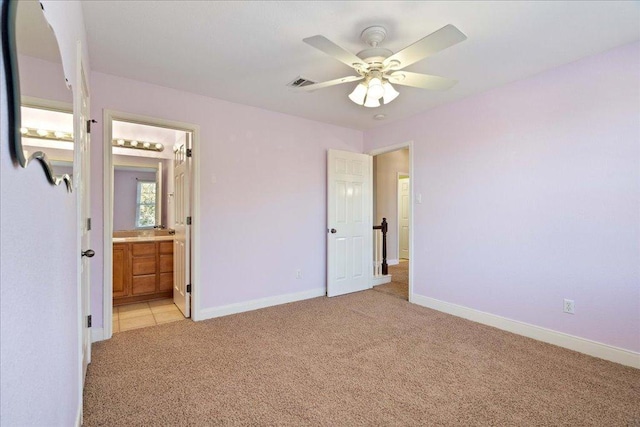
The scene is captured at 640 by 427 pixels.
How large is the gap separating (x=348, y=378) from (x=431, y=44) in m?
2.19

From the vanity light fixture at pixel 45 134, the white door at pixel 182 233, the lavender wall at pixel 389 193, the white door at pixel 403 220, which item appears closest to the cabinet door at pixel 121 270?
the white door at pixel 182 233

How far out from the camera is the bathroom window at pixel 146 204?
4.72m

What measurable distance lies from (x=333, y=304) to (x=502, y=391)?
2.14m

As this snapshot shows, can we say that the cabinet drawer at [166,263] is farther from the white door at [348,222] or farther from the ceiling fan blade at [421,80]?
the ceiling fan blade at [421,80]

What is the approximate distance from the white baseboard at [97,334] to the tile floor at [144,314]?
0.26 metres

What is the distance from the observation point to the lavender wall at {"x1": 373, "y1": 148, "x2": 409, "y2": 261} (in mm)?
6664

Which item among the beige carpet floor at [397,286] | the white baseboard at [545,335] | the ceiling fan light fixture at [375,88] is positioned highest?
the ceiling fan light fixture at [375,88]

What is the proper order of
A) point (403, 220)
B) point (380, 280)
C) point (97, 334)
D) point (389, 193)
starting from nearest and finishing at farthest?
point (97, 334) → point (380, 280) → point (389, 193) → point (403, 220)

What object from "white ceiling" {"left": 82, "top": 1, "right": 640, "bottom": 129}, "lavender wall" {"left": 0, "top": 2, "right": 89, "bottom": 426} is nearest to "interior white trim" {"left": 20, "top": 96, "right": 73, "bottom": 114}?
"lavender wall" {"left": 0, "top": 2, "right": 89, "bottom": 426}

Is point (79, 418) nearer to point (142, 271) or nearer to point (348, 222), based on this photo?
point (142, 271)

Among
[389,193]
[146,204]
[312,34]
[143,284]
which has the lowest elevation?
[143,284]

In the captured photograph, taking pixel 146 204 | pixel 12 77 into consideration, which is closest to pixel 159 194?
pixel 146 204

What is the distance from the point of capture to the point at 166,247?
419 centimetres

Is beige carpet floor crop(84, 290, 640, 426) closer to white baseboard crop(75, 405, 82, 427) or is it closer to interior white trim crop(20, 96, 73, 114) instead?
white baseboard crop(75, 405, 82, 427)
